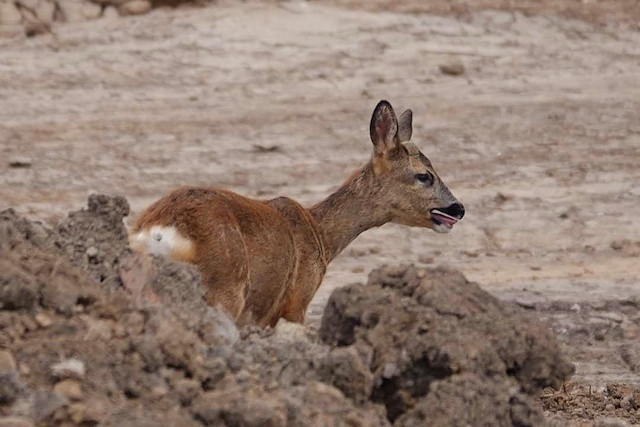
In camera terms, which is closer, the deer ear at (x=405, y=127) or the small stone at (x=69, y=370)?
the small stone at (x=69, y=370)

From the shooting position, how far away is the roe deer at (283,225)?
8.86 meters

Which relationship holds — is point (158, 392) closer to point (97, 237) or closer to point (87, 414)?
point (87, 414)

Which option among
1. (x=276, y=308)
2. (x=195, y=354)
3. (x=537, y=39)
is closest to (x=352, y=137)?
(x=537, y=39)

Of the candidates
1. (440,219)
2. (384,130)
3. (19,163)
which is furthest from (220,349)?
(19,163)

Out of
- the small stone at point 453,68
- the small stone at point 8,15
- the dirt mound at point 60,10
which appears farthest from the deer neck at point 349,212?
the small stone at point 8,15

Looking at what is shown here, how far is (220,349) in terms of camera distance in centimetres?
692

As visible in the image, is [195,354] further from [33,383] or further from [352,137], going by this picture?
[352,137]

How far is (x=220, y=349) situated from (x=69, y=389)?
3.12 feet

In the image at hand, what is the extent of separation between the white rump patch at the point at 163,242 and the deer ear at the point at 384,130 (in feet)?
9.06

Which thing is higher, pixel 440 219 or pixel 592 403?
pixel 440 219

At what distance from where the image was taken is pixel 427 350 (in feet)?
23.2

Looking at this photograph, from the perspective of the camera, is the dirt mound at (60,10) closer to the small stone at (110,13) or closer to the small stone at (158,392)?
the small stone at (110,13)

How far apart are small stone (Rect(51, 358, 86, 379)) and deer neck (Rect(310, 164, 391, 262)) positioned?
15.8 feet

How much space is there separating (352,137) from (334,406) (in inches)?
436
